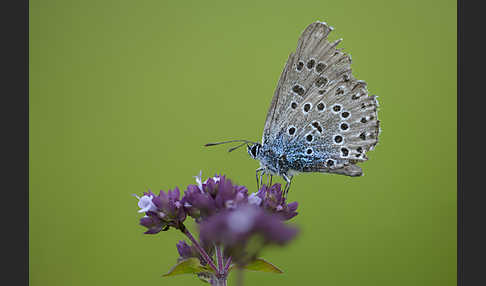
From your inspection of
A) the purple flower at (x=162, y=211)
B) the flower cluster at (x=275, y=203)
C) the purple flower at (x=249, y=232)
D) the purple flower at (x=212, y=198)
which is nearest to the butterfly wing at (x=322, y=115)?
the flower cluster at (x=275, y=203)

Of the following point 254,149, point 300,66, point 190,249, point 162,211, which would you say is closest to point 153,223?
point 162,211

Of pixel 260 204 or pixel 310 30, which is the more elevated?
pixel 310 30

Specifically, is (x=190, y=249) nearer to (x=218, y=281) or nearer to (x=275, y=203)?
(x=218, y=281)

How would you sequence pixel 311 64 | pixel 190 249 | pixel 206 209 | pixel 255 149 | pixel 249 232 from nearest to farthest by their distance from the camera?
pixel 249 232 < pixel 206 209 < pixel 190 249 < pixel 311 64 < pixel 255 149

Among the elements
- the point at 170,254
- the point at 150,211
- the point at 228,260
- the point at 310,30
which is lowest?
the point at 170,254

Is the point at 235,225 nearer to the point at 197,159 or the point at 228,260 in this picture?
the point at 228,260
